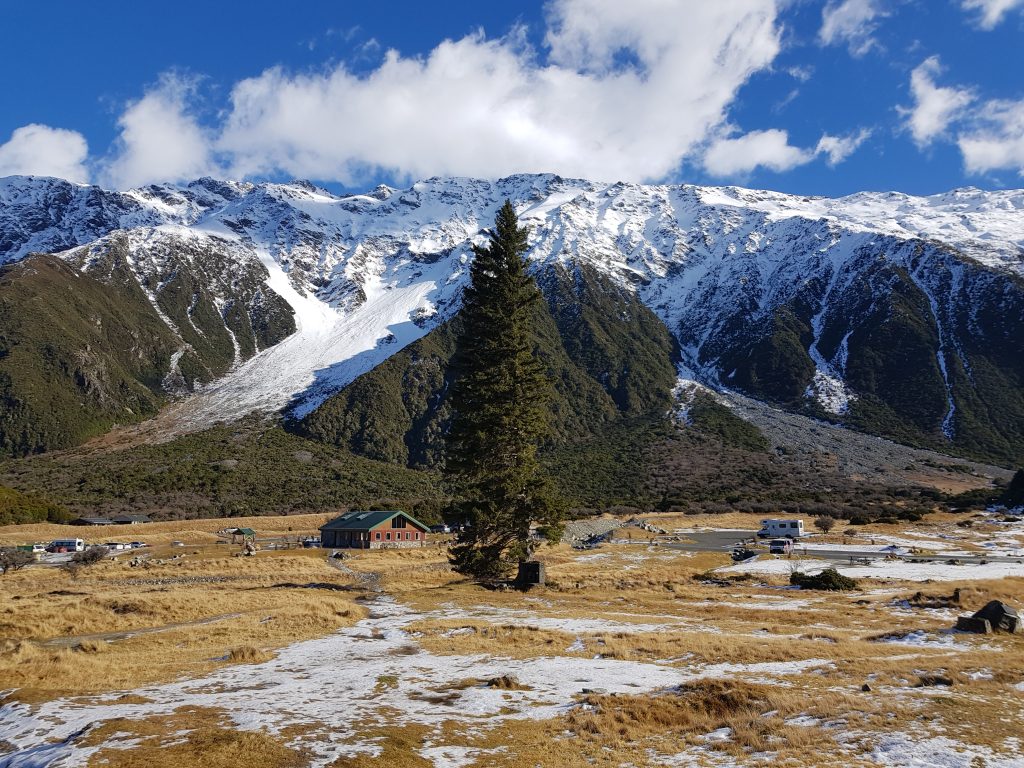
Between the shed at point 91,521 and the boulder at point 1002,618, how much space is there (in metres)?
110

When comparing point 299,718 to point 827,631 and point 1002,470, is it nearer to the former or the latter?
point 827,631

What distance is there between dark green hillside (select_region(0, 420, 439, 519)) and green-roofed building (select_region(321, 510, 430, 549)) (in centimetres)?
2265

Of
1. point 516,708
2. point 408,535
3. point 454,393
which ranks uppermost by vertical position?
point 454,393

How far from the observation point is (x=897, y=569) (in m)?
46.0

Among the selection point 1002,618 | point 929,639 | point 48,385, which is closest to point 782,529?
point 1002,618

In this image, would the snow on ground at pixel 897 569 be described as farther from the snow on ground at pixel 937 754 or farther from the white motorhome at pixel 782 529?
the snow on ground at pixel 937 754

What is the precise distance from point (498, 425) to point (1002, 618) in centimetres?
1958

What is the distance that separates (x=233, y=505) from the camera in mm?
123562

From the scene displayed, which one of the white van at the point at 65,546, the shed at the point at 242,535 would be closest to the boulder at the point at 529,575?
the white van at the point at 65,546

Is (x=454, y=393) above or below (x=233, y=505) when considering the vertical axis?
above

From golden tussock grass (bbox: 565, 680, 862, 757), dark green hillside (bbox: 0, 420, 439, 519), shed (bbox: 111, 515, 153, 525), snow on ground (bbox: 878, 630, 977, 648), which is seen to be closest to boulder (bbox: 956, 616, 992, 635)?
snow on ground (bbox: 878, 630, 977, 648)

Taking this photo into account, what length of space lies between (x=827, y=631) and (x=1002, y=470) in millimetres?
159897

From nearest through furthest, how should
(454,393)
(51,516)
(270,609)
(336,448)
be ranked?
(270,609), (454,393), (51,516), (336,448)

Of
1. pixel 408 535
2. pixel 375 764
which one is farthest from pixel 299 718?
pixel 408 535
